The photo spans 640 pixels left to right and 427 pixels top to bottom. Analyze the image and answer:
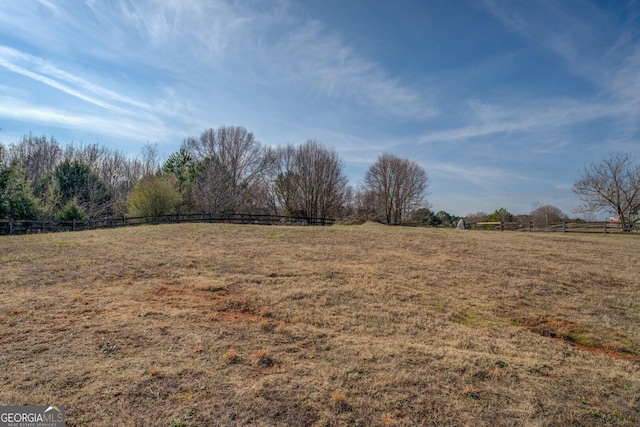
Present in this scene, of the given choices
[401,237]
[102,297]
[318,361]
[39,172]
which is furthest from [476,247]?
[39,172]

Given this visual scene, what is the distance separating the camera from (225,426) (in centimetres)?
329

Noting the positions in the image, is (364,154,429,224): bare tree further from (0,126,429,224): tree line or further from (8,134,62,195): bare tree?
(8,134,62,195): bare tree

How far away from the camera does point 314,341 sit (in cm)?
557

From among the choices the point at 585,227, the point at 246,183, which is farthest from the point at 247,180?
the point at 585,227

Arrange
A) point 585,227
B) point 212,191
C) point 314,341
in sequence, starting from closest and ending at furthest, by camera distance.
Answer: point 314,341, point 585,227, point 212,191

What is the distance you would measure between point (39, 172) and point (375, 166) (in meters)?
42.0

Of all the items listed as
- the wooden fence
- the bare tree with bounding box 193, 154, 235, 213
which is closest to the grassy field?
the wooden fence

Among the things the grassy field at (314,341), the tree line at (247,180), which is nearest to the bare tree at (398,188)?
the tree line at (247,180)

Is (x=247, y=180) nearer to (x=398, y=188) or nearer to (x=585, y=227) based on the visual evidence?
(x=398, y=188)

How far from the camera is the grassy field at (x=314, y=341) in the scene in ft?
12.2

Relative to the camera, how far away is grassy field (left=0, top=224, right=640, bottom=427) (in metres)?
3.71

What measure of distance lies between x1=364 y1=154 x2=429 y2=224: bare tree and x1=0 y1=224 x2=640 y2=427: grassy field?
113 feet

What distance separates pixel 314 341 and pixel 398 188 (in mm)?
42700

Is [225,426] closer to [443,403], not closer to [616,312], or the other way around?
[443,403]
